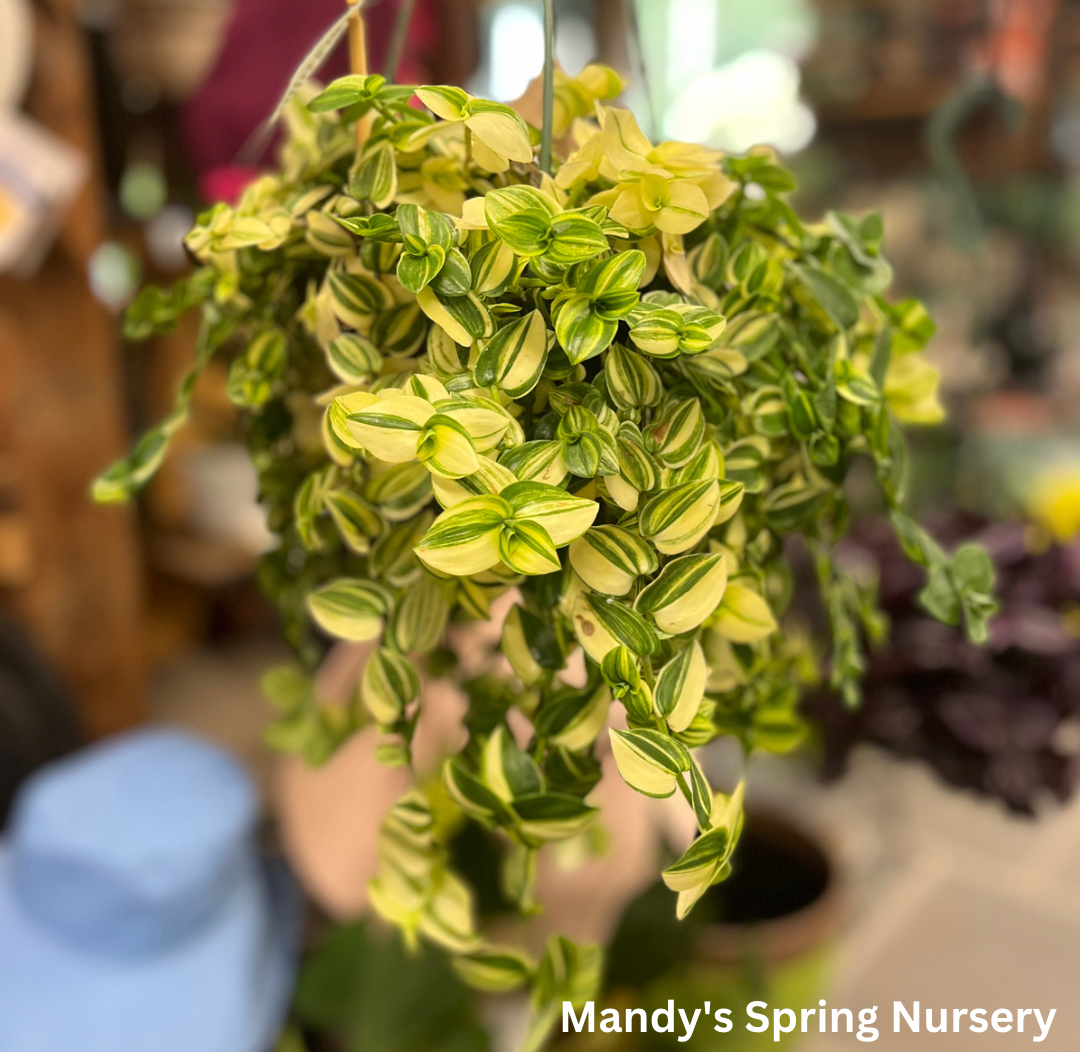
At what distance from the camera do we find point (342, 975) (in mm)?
663

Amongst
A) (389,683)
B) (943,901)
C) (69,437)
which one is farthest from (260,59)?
(943,901)

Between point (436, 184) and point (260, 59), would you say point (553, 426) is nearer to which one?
point (436, 184)

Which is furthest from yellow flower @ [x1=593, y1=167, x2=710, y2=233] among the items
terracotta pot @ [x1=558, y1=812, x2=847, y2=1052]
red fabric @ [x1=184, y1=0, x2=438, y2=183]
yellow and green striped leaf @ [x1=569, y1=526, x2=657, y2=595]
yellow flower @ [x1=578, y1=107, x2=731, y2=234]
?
red fabric @ [x1=184, y1=0, x2=438, y2=183]

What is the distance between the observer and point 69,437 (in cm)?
120

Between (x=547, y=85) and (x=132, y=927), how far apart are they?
0.71 m

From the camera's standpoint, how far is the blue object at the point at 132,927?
29.6 inches

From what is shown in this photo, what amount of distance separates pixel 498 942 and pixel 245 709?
1083mm

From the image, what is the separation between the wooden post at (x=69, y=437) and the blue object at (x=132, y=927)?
1.41 feet

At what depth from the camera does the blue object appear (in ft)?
2.47

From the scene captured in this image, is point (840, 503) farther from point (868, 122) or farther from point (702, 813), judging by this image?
point (868, 122)

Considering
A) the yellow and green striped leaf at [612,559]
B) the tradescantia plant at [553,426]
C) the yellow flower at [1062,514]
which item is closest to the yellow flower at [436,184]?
the tradescantia plant at [553,426]

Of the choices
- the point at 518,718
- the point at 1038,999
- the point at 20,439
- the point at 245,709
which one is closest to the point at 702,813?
the point at 518,718

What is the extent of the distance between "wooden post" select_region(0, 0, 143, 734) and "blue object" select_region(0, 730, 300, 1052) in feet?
1.41

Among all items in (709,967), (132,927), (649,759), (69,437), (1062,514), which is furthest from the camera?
(69,437)
